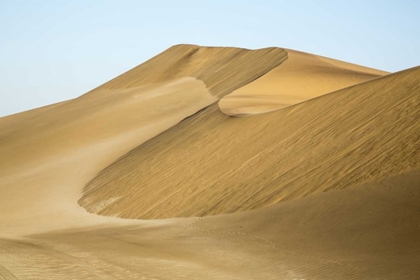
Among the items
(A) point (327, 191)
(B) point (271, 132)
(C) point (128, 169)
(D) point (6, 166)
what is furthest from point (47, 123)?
(A) point (327, 191)

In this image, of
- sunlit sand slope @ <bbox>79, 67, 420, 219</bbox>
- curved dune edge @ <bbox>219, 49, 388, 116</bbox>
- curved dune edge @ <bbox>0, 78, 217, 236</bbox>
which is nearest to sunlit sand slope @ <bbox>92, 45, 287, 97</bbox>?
curved dune edge @ <bbox>219, 49, 388, 116</bbox>

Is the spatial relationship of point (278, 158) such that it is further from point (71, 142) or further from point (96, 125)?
point (96, 125)

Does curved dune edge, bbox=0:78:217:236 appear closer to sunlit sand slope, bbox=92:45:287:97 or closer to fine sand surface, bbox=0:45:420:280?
fine sand surface, bbox=0:45:420:280

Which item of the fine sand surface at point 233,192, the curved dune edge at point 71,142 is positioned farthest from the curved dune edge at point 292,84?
the curved dune edge at point 71,142

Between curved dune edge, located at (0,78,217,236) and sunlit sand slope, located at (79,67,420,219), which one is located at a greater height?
Result: curved dune edge, located at (0,78,217,236)

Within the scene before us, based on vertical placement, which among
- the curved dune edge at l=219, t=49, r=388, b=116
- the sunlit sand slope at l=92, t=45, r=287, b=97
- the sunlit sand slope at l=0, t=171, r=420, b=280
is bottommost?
the sunlit sand slope at l=0, t=171, r=420, b=280

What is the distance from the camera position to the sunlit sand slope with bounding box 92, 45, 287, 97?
41.8 metres

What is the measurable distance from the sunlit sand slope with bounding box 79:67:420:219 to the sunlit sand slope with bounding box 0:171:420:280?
1.00 m

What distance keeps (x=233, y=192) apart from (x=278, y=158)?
1.79 meters

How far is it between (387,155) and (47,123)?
2963cm

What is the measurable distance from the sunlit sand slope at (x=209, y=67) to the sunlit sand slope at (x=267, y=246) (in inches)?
841

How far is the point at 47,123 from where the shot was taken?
45.2 meters

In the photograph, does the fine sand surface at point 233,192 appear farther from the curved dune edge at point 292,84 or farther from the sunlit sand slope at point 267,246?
the curved dune edge at point 292,84

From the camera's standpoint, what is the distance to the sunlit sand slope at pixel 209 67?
4184 centimetres
